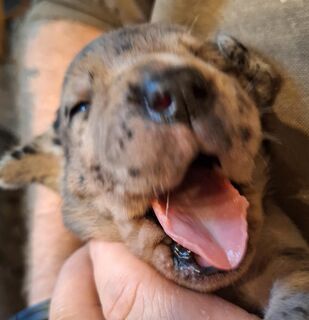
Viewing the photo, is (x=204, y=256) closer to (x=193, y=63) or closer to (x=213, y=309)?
(x=213, y=309)

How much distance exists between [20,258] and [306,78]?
1688 mm

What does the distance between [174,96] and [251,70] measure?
1.57ft

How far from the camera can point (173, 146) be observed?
3.51 ft

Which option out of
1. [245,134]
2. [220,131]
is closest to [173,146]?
[220,131]

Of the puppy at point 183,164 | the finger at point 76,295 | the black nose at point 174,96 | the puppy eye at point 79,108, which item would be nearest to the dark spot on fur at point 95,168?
the puppy at point 183,164

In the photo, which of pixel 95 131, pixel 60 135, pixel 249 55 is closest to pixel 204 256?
pixel 95 131

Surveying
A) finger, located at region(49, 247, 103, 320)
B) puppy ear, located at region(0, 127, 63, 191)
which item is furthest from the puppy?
puppy ear, located at region(0, 127, 63, 191)

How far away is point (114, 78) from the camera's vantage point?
1390mm

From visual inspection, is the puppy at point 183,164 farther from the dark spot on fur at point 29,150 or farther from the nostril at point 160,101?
the dark spot on fur at point 29,150

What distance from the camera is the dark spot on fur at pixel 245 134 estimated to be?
3.97 feet

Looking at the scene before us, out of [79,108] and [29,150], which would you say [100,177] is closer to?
[79,108]

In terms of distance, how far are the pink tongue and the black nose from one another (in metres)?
0.17

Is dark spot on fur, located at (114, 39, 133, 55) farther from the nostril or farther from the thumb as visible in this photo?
the thumb

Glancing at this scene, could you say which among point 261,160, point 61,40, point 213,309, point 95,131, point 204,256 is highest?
point 61,40
